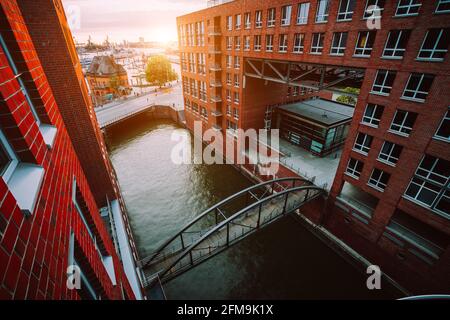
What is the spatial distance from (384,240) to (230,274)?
11749 millimetres

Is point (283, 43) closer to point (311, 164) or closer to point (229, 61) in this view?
point (229, 61)

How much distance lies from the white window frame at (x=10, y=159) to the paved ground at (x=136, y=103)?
42.7 metres

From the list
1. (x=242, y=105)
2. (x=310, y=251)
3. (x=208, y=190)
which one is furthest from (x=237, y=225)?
(x=242, y=105)

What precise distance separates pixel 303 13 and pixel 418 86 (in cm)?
1024

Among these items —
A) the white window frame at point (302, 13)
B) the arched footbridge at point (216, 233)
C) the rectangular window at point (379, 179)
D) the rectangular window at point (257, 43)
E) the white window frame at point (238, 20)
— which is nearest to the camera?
the arched footbridge at point (216, 233)

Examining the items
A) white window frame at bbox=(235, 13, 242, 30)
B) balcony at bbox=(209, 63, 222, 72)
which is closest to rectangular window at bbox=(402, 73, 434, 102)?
white window frame at bbox=(235, 13, 242, 30)

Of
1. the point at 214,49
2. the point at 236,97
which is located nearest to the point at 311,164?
the point at 236,97

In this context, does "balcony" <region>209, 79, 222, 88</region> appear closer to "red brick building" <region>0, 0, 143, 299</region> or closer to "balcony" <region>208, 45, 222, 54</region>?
→ "balcony" <region>208, 45, 222, 54</region>

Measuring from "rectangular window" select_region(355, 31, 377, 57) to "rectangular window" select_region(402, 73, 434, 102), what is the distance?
3.18 metres

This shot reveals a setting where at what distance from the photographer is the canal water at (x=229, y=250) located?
1627cm

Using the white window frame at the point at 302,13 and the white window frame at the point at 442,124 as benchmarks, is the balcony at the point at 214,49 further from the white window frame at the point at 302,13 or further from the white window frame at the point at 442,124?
the white window frame at the point at 442,124

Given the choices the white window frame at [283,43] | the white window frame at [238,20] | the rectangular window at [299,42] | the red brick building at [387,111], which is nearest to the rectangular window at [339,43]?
the red brick building at [387,111]
